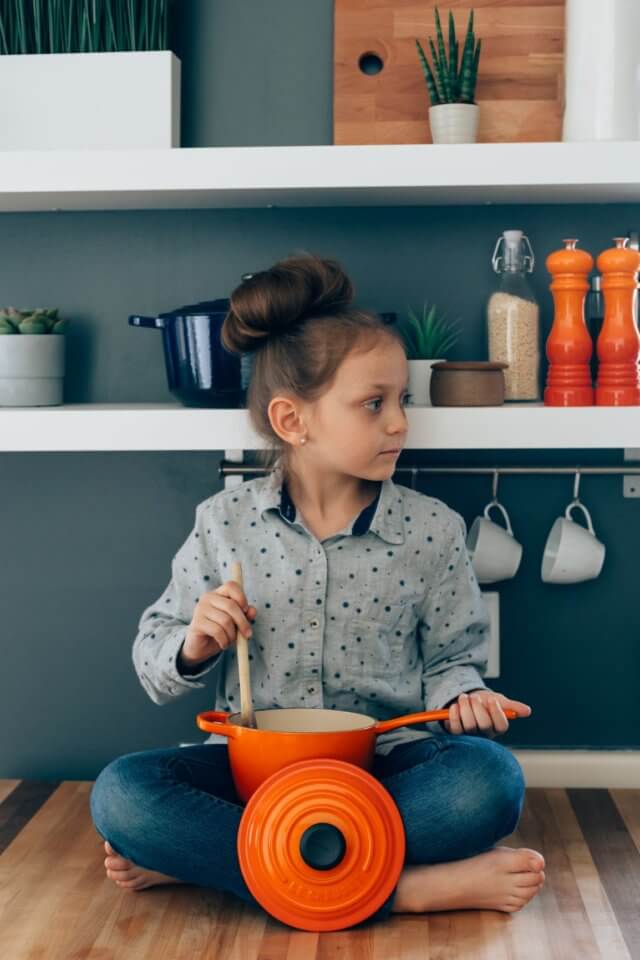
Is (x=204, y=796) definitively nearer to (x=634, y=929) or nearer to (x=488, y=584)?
(x=634, y=929)

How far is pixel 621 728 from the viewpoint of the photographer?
2035mm

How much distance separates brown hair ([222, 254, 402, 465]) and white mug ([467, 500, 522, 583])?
0.36m

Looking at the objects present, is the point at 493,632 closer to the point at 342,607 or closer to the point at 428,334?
→ the point at 342,607

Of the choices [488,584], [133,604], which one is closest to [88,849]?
[133,604]

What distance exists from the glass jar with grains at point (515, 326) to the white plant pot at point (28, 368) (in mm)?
637

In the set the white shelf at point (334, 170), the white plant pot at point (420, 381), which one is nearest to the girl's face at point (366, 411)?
the white plant pot at point (420, 381)

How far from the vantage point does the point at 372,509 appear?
175cm

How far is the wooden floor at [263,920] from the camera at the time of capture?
4.68 feet

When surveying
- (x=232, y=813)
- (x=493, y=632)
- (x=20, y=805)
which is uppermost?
(x=493, y=632)

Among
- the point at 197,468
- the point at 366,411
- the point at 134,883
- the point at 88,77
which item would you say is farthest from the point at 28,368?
the point at 134,883

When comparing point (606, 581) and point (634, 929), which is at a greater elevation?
point (606, 581)

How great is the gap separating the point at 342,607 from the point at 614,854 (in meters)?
0.49

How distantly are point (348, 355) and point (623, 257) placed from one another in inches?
16.5

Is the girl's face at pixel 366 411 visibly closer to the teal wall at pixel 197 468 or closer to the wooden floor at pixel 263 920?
the teal wall at pixel 197 468
